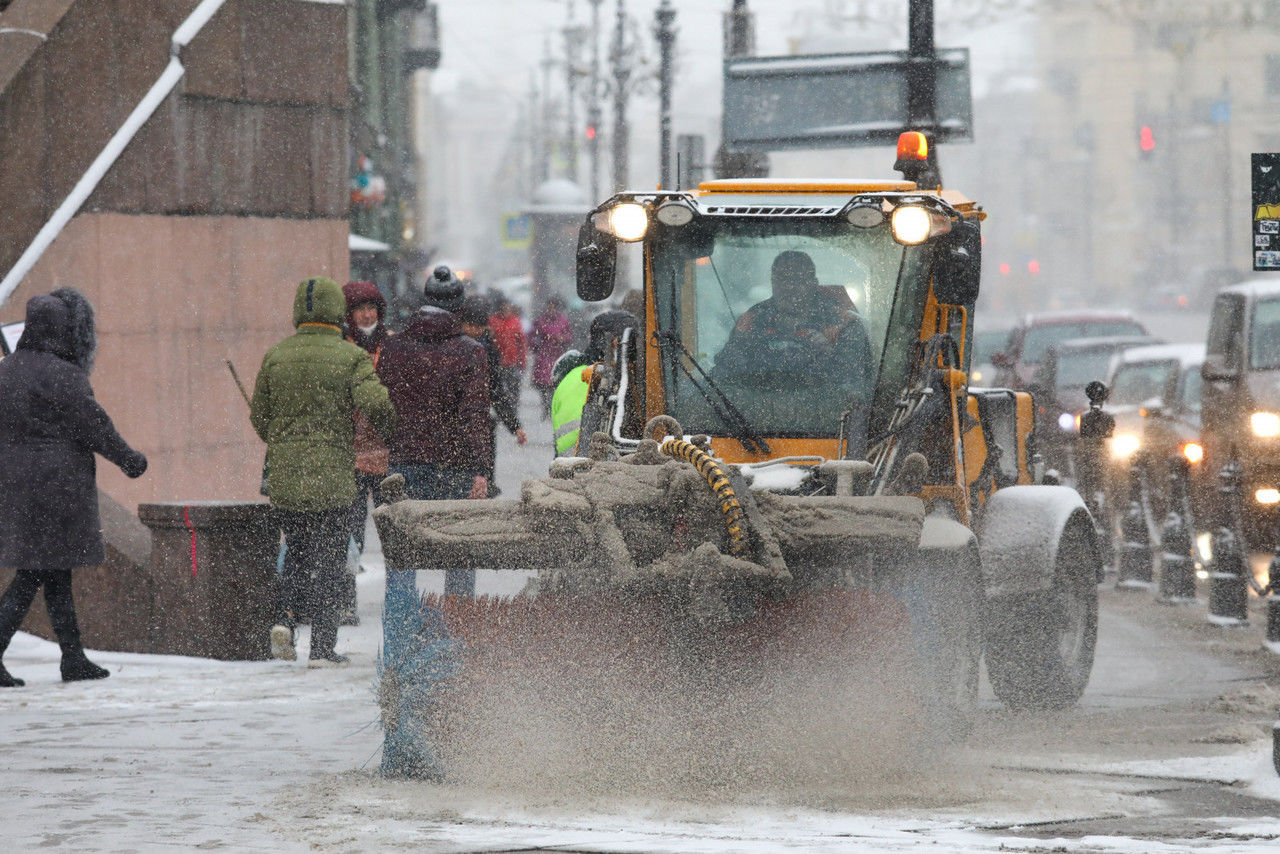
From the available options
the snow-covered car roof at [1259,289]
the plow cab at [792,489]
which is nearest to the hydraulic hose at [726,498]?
the plow cab at [792,489]

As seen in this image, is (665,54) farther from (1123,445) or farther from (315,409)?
(315,409)

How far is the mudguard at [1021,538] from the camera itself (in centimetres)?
870

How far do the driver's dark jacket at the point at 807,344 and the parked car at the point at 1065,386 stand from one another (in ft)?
30.2

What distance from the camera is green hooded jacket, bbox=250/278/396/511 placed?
10.1 m

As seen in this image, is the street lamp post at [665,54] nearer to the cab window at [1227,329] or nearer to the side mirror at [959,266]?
the cab window at [1227,329]

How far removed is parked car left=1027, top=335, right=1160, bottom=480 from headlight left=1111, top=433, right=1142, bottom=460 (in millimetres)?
618

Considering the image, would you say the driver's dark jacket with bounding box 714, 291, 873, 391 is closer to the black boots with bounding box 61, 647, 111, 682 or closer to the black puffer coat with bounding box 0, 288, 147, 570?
the black puffer coat with bounding box 0, 288, 147, 570

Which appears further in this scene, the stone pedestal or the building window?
the building window

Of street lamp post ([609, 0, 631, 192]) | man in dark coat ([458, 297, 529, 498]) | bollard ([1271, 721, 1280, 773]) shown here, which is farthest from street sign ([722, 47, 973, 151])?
street lamp post ([609, 0, 631, 192])

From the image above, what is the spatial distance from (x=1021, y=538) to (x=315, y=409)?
3.44 metres

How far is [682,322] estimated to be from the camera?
8.69 m

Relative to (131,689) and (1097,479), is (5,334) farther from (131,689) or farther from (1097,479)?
(1097,479)

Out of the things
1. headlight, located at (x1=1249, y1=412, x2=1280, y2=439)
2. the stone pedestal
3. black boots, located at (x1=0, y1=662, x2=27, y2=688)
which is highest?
headlight, located at (x1=1249, y1=412, x2=1280, y2=439)

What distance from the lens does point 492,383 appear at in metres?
11.2
